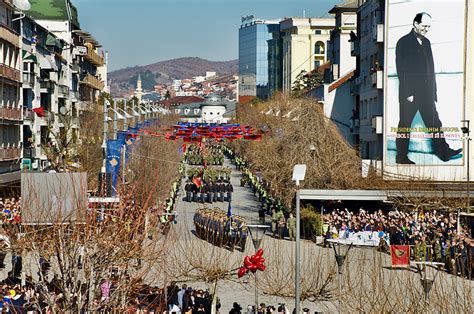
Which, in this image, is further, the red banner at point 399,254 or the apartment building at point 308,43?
the apartment building at point 308,43

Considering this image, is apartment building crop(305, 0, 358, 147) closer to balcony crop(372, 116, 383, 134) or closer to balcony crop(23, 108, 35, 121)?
balcony crop(372, 116, 383, 134)

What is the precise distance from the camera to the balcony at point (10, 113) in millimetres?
54703

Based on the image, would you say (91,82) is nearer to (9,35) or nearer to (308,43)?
(9,35)

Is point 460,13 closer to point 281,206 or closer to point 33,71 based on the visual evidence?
point 281,206

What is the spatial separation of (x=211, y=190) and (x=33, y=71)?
12308 mm

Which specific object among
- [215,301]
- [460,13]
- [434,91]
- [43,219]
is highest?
[460,13]

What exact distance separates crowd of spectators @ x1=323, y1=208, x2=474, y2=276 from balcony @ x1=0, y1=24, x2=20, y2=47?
18.5m

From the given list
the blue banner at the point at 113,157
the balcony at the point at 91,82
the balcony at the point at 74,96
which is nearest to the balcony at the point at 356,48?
the balcony at the point at 74,96

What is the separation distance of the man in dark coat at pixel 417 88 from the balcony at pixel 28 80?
65.3 ft

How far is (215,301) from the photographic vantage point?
2719 cm

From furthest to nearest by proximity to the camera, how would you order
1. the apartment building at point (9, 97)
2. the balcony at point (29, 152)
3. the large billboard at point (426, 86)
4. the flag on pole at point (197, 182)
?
the balcony at point (29, 152)
the flag on pole at point (197, 182)
the large billboard at point (426, 86)
the apartment building at point (9, 97)

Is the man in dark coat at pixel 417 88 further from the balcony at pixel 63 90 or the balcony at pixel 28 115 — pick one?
the balcony at pixel 63 90

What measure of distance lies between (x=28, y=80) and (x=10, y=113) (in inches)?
224

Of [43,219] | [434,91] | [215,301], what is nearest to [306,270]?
[215,301]
